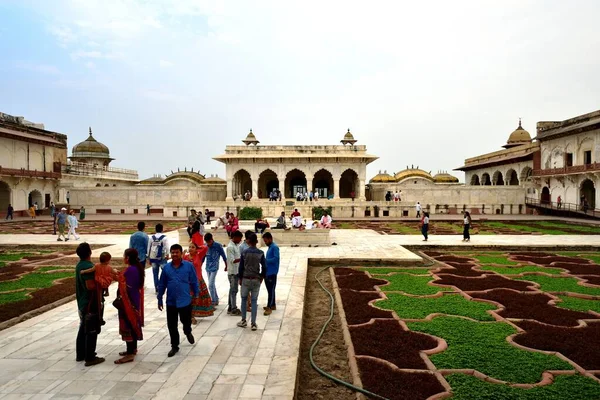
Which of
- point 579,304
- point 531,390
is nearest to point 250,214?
point 579,304

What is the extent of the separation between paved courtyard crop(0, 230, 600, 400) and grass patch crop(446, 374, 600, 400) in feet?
5.00

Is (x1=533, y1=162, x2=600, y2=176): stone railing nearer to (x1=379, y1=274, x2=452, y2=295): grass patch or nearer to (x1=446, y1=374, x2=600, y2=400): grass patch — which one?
(x1=379, y1=274, x2=452, y2=295): grass patch

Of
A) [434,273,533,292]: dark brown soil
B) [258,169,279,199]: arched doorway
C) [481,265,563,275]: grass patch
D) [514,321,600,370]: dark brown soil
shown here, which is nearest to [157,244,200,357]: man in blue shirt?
[514,321,600,370]: dark brown soil

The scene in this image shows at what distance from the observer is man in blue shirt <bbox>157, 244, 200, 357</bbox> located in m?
4.40

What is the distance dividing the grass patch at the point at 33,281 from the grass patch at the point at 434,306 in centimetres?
619

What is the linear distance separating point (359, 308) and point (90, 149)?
4668 cm

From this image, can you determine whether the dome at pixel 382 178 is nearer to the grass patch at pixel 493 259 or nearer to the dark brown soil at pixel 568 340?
the grass patch at pixel 493 259

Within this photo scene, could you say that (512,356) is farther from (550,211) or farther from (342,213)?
(550,211)

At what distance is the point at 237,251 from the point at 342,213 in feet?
80.3

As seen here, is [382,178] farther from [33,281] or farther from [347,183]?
[33,281]

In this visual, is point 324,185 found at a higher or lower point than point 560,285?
higher

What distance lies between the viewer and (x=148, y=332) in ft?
16.9

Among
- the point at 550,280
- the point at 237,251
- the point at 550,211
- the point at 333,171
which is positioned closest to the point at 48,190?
the point at 333,171

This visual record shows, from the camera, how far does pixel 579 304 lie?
21.0 feet
